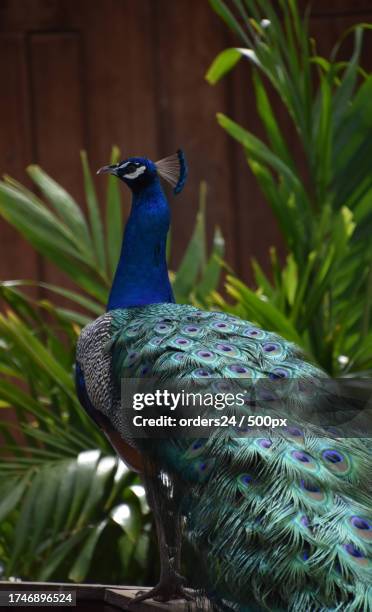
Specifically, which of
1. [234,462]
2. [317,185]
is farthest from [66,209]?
[234,462]

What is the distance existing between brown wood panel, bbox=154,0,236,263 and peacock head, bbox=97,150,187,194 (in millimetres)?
1528

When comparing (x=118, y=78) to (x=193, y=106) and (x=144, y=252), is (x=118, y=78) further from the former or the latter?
(x=144, y=252)

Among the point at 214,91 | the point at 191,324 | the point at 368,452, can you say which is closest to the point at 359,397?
the point at 368,452

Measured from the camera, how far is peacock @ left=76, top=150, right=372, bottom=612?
155 centimetres

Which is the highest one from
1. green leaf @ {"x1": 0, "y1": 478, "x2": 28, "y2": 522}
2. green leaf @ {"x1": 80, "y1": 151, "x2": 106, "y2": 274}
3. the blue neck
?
the blue neck

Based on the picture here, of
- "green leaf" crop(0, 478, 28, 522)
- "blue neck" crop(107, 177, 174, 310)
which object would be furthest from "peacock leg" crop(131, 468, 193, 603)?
"green leaf" crop(0, 478, 28, 522)

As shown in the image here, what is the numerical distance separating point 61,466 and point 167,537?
0.74 metres

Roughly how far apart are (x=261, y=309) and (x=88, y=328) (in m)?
0.48

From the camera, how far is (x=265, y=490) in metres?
1.63

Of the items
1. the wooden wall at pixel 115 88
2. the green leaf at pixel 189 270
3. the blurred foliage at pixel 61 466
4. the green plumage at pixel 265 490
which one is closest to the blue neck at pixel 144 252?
the green plumage at pixel 265 490

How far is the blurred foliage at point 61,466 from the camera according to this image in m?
2.46

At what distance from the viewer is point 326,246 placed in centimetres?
263

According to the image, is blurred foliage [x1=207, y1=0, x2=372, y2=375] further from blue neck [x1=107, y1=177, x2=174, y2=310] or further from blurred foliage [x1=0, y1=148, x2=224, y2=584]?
blue neck [x1=107, y1=177, x2=174, y2=310]

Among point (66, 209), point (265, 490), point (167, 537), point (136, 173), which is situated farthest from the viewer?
point (66, 209)
